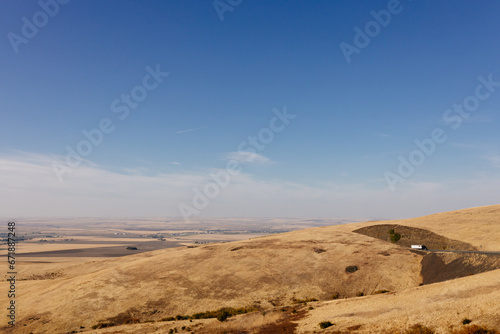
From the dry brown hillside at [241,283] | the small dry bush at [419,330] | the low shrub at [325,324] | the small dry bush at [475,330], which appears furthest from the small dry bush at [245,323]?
the small dry bush at [475,330]

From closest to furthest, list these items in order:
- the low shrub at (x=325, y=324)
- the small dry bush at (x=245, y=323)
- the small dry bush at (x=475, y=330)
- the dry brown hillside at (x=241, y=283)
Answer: the small dry bush at (x=475, y=330) → the low shrub at (x=325, y=324) → the small dry bush at (x=245, y=323) → the dry brown hillside at (x=241, y=283)

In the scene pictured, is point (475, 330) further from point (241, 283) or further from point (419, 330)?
point (241, 283)

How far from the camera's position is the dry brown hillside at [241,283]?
140 feet

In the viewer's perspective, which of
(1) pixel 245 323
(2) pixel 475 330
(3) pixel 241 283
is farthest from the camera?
(3) pixel 241 283

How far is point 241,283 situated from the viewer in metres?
51.1

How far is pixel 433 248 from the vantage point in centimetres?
6256

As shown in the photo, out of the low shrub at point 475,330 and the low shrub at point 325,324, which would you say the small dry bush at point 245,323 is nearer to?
the low shrub at point 325,324

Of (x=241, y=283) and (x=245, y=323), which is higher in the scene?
→ (x=241, y=283)

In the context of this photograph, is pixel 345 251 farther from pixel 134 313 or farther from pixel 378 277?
pixel 134 313

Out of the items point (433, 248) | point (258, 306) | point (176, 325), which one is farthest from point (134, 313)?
point (433, 248)

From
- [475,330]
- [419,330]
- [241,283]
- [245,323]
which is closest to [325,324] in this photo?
[419,330]

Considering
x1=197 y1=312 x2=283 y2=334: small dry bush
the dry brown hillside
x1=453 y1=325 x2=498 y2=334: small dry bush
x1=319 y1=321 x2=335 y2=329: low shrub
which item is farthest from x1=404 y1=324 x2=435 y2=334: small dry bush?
x1=197 y1=312 x2=283 y2=334: small dry bush

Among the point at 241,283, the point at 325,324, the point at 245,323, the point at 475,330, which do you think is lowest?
the point at 245,323

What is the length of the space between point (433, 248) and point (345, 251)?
18450mm
